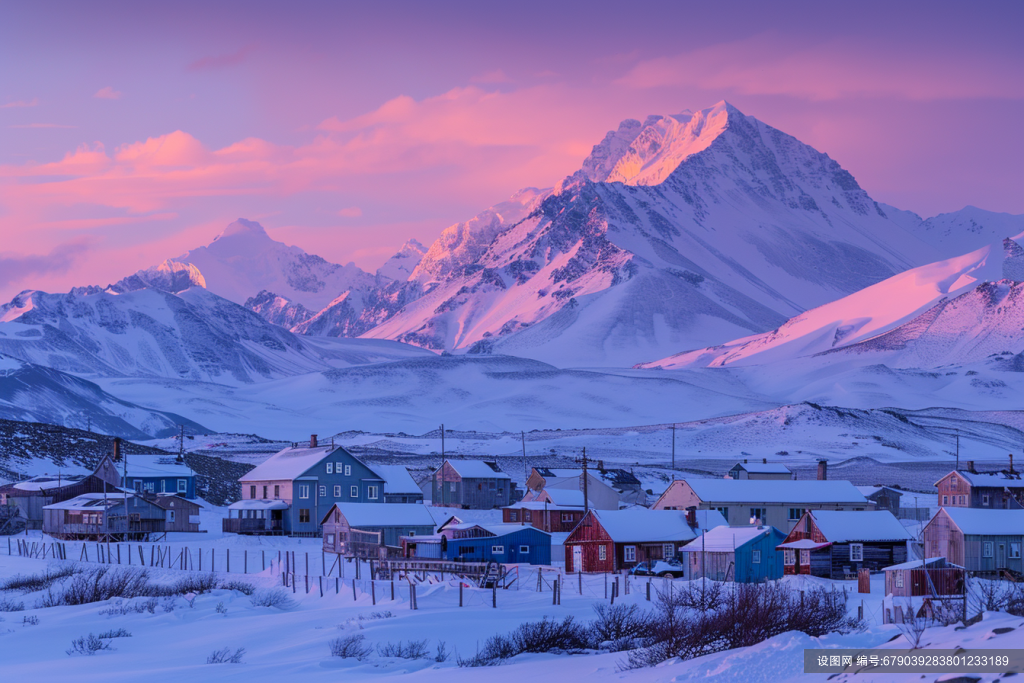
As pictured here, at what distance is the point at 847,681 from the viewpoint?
58.6 feet

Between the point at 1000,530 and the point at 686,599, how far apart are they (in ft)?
73.4

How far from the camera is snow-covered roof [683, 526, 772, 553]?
49.5m

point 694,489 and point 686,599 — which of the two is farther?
point 694,489

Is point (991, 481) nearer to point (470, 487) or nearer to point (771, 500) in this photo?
point (771, 500)

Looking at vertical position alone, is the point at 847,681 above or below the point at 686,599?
above

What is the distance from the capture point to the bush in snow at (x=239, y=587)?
4423cm

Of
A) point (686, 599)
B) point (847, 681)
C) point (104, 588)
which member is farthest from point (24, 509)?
point (847, 681)

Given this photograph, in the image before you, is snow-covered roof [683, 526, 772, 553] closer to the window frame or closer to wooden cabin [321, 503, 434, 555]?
the window frame

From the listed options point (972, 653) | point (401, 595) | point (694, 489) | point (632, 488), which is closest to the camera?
point (972, 653)

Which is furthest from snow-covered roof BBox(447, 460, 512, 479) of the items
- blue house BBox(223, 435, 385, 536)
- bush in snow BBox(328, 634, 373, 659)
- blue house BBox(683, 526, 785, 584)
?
bush in snow BBox(328, 634, 373, 659)

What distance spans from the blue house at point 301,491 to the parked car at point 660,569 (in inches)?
874

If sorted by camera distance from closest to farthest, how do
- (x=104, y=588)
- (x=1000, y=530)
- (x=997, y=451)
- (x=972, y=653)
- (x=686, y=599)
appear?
1. (x=972, y=653)
2. (x=686, y=599)
3. (x=104, y=588)
4. (x=1000, y=530)
5. (x=997, y=451)

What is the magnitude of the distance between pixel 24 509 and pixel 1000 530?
1950 inches

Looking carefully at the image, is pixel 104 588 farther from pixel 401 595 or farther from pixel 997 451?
pixel 997 451
